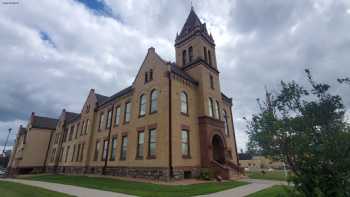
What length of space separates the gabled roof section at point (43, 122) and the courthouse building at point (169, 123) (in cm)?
2170

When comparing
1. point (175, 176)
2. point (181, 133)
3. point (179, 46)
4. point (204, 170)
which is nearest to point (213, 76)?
point (179, 46)

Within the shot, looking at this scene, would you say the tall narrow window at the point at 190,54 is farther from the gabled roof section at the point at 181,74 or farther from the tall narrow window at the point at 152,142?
the tall narrow window at the point at 152,142

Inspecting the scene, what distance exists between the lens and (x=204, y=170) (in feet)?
57.7

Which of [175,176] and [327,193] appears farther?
[175,176]

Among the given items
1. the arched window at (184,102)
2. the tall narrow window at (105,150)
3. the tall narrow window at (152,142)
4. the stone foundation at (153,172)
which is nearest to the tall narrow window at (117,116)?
the tall narrow window at (105,150)

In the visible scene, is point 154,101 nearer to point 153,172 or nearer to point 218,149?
point 153,172

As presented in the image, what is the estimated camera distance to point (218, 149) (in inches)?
832

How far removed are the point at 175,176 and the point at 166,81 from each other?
338 inches

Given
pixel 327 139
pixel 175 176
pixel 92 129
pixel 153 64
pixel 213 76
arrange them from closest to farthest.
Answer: pixel 327 139, pixel 175 176, pixel 153 64, pixel 213 76, pixel 92 129

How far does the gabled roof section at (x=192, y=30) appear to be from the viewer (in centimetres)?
2406

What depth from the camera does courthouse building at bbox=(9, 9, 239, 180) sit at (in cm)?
1716

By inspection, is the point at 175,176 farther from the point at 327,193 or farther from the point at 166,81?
the point at 327,193

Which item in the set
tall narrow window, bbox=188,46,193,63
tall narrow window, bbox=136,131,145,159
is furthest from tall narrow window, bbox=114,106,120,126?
tall narrow window, bbox=188,46,193,63

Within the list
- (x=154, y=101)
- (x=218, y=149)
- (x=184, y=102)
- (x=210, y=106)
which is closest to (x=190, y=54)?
(x=210, y=106)
